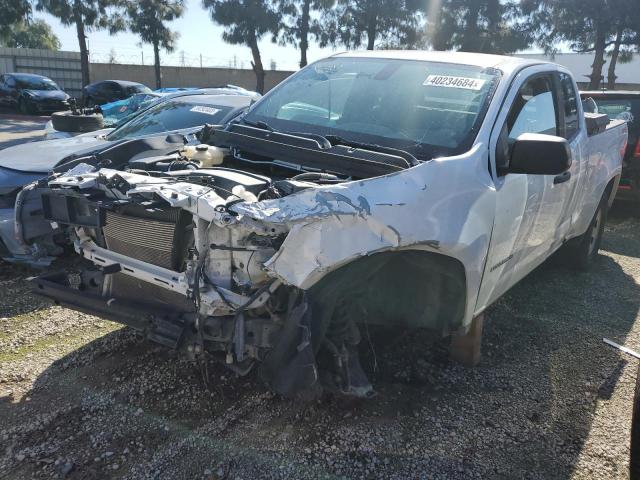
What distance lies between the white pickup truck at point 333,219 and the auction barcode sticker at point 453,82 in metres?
0.01

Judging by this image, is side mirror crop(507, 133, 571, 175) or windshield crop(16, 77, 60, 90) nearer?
side mirror crop(507, 133, 571, 175)

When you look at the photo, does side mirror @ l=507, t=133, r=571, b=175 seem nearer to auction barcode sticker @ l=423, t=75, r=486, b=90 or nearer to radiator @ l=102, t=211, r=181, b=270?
auction barcode sticker @ l=423, t=75, r=486, b=90

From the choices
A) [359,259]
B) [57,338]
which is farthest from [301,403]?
[57,338]

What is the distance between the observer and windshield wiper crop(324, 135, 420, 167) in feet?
9.75

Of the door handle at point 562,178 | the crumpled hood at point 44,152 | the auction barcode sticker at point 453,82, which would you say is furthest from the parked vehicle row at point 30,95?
the door handle at point 562,178

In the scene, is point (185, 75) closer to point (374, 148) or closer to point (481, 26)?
point (481, 26)

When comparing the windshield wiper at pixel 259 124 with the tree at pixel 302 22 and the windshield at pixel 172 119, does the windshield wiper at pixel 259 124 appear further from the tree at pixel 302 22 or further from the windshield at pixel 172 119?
the tree at pixel 302 22

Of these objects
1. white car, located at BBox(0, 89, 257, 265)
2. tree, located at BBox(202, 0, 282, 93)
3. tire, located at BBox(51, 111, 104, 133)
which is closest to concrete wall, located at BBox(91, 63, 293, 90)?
tree, located at BBox(202, 0, 282, 93)

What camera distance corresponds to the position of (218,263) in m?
2.67

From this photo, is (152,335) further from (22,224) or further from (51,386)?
(22,224)

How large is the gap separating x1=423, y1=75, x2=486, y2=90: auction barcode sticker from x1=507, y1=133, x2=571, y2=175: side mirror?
57 centimetres

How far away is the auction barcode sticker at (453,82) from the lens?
3428 millimetres

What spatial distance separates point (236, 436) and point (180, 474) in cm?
37

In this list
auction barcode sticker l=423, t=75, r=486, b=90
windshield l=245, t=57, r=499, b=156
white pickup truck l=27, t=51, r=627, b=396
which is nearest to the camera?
white pickup truck l=27, t=51, r=627, b=396
